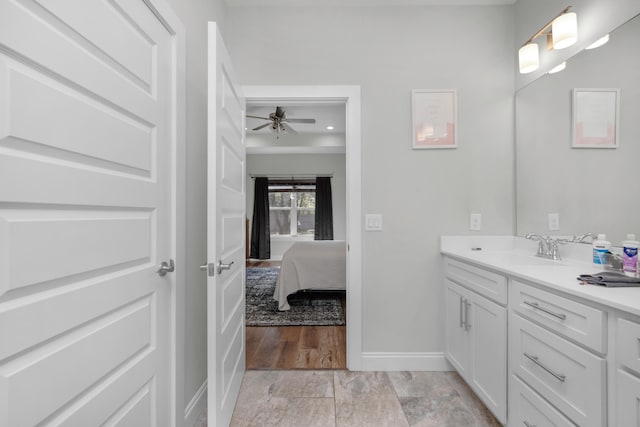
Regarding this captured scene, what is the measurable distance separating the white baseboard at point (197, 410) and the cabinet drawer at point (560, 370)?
162 centimetres

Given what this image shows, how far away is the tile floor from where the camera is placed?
156 cm

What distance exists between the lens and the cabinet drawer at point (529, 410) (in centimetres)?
112

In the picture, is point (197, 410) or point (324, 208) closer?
point (197, 410)

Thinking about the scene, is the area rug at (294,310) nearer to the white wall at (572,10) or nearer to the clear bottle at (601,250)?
the clear bottle at (601,250)

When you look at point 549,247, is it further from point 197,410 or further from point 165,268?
point 197,410

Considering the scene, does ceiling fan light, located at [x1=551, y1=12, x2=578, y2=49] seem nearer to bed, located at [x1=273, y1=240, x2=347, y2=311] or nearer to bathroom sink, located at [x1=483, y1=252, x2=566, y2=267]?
bathroom sink, located at [x1=483, y1=252, x2=566, y2=267]

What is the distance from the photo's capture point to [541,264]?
67.4 inches

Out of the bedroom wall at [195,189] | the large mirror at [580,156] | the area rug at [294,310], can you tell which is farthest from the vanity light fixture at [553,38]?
the area rug at [294,310]

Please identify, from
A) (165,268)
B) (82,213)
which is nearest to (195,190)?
(165,268)

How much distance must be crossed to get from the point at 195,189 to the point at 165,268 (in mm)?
517

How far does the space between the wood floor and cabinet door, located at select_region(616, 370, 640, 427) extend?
1486 millimetres

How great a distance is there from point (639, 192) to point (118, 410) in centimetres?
227

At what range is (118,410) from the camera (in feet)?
3.13

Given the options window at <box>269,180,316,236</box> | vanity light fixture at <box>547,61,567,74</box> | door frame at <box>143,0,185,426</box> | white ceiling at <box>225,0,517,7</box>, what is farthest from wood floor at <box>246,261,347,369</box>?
window at <box>269,180,316,236</box>
